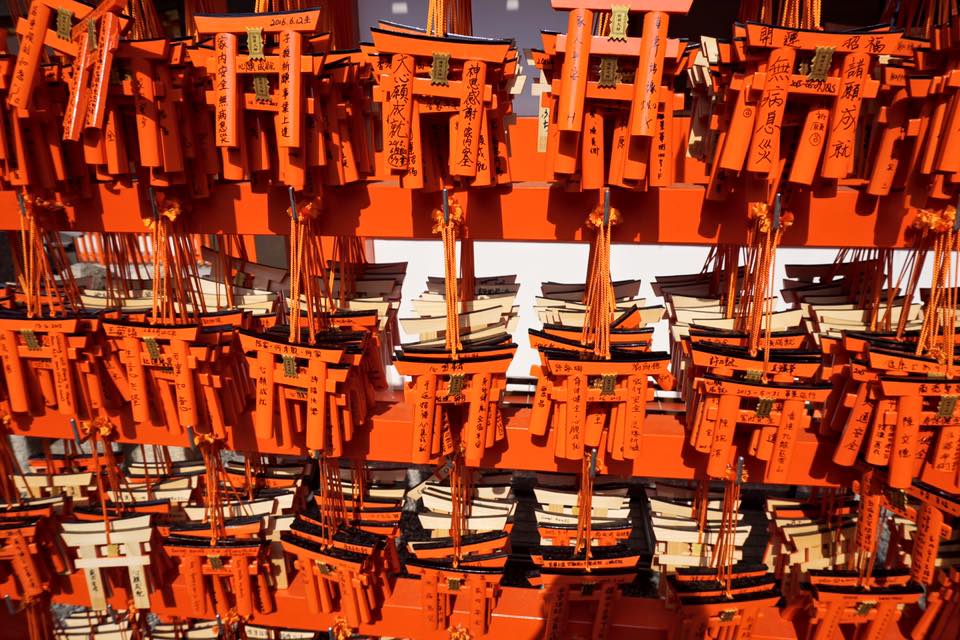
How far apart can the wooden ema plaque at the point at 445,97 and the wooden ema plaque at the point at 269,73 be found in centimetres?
14

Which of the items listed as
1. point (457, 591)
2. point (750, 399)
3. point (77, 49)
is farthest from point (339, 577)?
point (77, 49)

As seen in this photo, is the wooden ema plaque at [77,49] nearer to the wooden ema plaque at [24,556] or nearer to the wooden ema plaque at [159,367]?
the wooden ema plaque at [159,367]

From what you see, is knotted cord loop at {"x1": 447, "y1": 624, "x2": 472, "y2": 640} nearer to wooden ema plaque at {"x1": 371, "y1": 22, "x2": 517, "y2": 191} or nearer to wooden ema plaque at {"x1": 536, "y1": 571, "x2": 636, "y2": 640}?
wooden ema plaque at {"x1": 536, "y1": 571, "x2": 636, "y2": 640}

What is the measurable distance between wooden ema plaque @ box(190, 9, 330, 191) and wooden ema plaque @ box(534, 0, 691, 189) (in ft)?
1.48

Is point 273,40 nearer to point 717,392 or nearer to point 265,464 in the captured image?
point 717,392

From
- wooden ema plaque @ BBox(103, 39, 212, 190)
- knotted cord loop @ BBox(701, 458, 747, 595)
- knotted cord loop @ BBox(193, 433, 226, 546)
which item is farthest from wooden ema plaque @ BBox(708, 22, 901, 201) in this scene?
knotted cord loop @ BBox(193, 433, 226, 546)

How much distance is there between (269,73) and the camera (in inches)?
44.8

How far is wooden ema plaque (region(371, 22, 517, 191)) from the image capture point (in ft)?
3.59

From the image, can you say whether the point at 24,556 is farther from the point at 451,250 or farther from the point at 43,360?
the point at 451,250

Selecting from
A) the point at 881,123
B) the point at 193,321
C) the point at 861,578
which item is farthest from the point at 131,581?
the point at 881,123

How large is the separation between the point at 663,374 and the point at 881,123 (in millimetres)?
655

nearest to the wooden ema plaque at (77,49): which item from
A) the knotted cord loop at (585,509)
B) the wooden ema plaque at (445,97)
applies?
the wooden ema plaque at (445,97)

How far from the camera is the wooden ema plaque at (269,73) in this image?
1113 millimetres

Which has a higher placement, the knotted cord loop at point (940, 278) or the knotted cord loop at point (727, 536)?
the knotted cord loop at point (940, 278)
